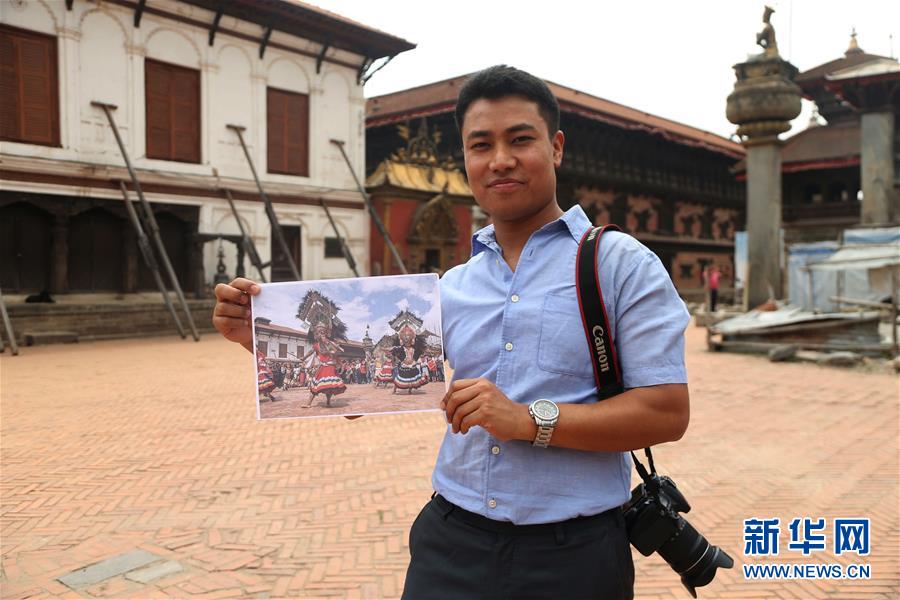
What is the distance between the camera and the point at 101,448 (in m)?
7.62

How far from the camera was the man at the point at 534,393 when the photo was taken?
1761mm

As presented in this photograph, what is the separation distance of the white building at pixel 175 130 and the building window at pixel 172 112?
4 centimetres

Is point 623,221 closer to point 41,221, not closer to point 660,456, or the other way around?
point 41,221

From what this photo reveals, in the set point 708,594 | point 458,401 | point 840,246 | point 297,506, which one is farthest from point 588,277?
point 840,246

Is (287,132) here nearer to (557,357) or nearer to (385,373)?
(385,373)

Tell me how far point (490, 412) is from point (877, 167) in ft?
108

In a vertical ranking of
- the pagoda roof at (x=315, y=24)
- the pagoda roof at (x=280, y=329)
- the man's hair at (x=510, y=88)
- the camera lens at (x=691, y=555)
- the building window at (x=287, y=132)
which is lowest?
the camera lens at (x=691, y=555)

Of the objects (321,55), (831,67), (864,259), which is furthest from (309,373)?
(831,67)

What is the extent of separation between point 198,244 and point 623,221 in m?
22.1

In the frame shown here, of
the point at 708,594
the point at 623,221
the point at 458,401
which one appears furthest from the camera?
the point at 623,221

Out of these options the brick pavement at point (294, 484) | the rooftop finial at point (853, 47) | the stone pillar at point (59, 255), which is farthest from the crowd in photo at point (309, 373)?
the rooftop finial at point (853, 47)

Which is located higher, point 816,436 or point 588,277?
point 588,277

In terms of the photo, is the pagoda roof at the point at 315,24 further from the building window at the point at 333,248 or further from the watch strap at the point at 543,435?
the watch strap at the point at 543,435

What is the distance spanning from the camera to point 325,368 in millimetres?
2219
